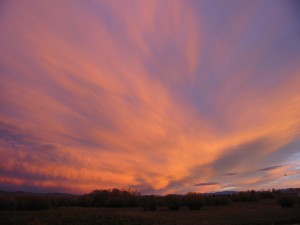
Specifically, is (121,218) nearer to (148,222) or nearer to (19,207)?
(148,222)

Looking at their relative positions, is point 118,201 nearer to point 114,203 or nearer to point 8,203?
point 114,203

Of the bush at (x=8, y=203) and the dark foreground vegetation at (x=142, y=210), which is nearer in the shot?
the dark foreground vegetation at (x=142, y=210)

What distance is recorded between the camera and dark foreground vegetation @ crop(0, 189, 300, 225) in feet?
109

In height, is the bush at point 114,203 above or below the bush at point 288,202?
above

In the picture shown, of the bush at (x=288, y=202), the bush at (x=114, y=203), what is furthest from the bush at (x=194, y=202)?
the bush at (x=114, y=203)

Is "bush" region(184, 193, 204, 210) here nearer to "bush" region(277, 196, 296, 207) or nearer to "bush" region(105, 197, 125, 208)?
"bush" region(277, 196, 296, 207)

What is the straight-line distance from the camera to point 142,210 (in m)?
56.9

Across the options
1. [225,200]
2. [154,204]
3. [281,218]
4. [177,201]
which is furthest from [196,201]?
[281,218]

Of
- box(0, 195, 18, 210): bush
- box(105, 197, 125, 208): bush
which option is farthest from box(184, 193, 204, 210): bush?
box(0, 195, 18, 210): bush

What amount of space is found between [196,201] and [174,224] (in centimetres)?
2881

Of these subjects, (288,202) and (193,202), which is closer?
(288,202)

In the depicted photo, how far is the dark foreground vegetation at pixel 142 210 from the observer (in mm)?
33375

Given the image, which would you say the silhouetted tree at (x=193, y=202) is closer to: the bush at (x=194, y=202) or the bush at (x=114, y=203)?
the bush at (x=194, y=202)

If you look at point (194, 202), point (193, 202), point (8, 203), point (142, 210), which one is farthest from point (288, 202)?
point (8, 203)
